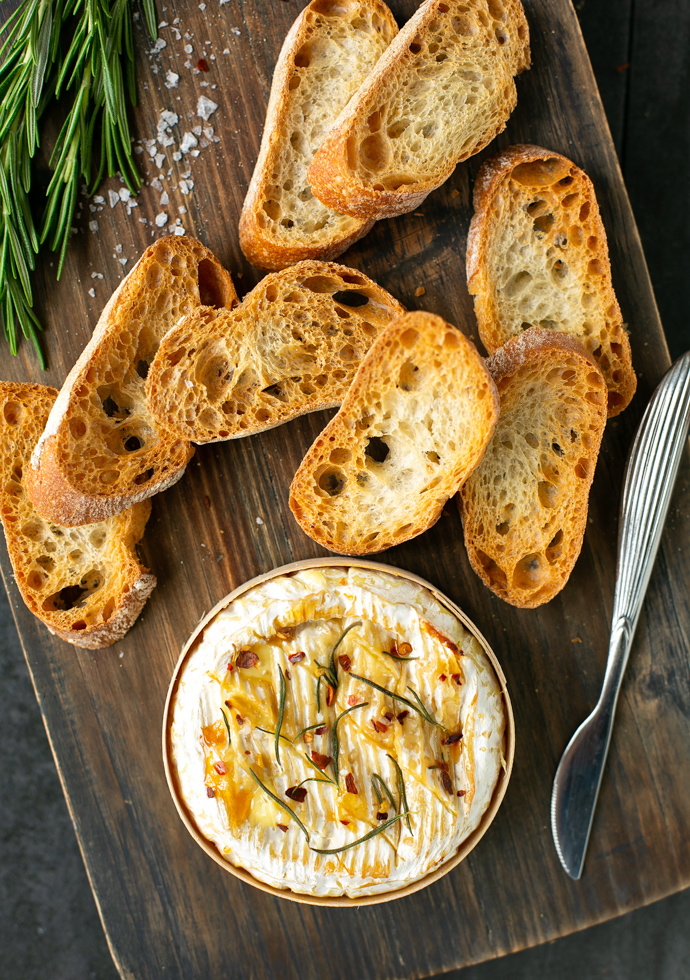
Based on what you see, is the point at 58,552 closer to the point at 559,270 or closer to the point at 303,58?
the point at 303,58

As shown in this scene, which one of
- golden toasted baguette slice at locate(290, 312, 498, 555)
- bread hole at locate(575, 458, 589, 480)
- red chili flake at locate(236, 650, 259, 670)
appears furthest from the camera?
bread hole at locate(575, 458, 589, 480)

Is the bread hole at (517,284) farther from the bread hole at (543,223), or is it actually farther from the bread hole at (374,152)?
the bread hole at (374,152)

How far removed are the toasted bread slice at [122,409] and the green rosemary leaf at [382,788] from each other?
0.99 metres

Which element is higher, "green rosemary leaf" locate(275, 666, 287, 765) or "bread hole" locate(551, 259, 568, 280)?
"bread hole" locate(551, 259, 568, 280)

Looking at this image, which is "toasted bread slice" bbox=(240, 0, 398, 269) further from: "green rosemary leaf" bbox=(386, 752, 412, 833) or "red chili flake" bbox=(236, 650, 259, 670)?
"green rosemary leaf" bbox=(386, 752, 412, 833)

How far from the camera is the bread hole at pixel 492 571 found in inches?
72.1

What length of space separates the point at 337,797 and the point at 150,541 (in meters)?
0.92

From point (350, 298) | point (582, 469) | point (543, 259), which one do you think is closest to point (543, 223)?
point (543, 259)

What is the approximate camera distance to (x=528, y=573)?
6.10ft

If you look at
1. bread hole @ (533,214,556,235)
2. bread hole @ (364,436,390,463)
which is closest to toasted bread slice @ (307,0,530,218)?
bread hole @ (533,214,556,235)

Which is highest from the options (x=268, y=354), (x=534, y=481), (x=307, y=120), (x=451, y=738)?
(x=307, y=120)

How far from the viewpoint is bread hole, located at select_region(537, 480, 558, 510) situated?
1.79 meters

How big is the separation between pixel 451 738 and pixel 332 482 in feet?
2.53

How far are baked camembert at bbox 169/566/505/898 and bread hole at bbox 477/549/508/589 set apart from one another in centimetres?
24
